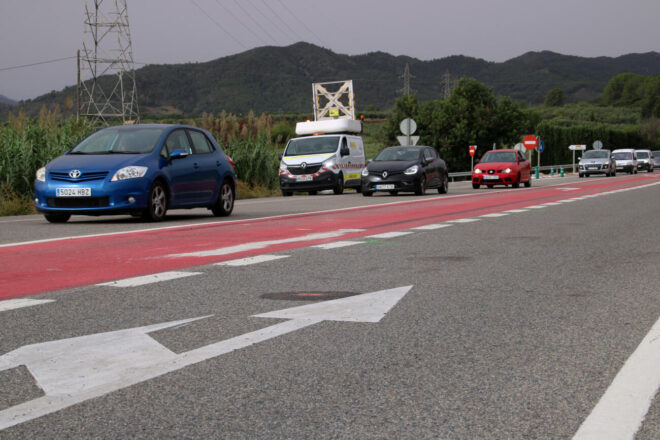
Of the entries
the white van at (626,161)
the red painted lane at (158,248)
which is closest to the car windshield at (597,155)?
the white van at (626,161)

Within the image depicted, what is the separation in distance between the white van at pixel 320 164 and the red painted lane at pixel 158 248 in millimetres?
11507

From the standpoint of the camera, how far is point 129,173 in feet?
44.4

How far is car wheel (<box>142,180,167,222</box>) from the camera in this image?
548 inches

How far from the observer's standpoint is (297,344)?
4.87 metres

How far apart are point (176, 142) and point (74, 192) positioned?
2148 mm

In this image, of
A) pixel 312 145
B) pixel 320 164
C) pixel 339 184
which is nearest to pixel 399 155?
pixel 339 184

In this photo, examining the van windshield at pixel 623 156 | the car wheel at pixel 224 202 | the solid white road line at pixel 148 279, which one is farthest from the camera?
the van windshield at pixel 623 156

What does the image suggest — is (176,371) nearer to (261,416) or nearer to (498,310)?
(261,416)

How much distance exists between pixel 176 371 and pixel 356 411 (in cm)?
103

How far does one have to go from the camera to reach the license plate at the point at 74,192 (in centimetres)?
1337

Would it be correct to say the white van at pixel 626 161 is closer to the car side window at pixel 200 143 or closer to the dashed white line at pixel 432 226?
the car side window at pixel 200 143

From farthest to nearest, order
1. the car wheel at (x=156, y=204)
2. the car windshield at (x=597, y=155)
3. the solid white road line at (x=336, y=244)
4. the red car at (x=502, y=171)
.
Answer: the car windshield at (x=597, y=155)
the red car at (x=502, y=171)
the car wheel at (x=156, y=204)
the solid white road line at (x=336, y=244)

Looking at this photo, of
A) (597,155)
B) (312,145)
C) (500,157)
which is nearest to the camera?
(312,145)

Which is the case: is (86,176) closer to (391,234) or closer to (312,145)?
(391,234)
